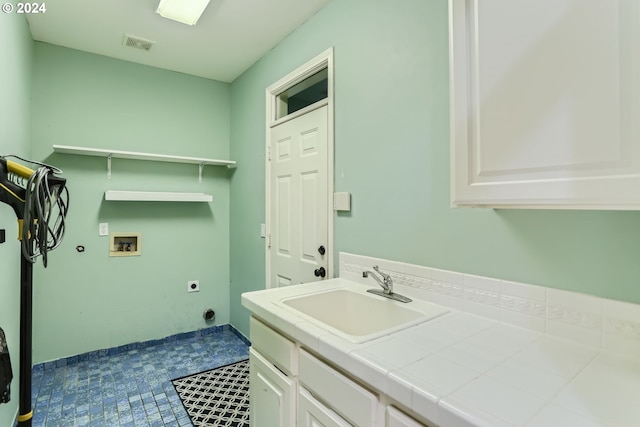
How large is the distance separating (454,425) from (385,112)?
1463mm

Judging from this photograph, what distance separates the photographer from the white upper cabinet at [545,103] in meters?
0.75

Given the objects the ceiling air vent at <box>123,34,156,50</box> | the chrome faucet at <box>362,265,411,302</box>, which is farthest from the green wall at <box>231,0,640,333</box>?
the ceiling air vent at <box>123,34,156,50</box>

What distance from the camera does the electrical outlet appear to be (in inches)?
131

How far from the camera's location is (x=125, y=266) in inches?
119

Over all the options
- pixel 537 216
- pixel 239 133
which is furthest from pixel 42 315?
pixel 537 216

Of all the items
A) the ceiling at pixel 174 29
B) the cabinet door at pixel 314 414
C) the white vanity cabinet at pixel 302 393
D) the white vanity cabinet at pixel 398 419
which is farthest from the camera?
the ceiling at pixel 174 29

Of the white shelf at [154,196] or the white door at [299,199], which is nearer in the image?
the white door at [299,199]

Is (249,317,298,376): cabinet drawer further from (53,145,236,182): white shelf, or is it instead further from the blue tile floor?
(53,145,236,182): white shelf

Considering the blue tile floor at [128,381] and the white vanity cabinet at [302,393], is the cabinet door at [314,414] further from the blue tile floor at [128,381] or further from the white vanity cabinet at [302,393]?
the blue tile floor at [128,381]

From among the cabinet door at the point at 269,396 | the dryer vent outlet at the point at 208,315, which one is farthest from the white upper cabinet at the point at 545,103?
the dryer vent outlet at the point at 208,315

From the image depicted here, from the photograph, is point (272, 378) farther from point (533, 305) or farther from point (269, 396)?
point (533, 305)

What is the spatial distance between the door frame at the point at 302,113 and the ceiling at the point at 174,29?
1.22ft

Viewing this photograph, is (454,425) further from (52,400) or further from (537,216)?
(52,400)

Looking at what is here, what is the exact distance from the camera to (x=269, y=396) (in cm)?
145
